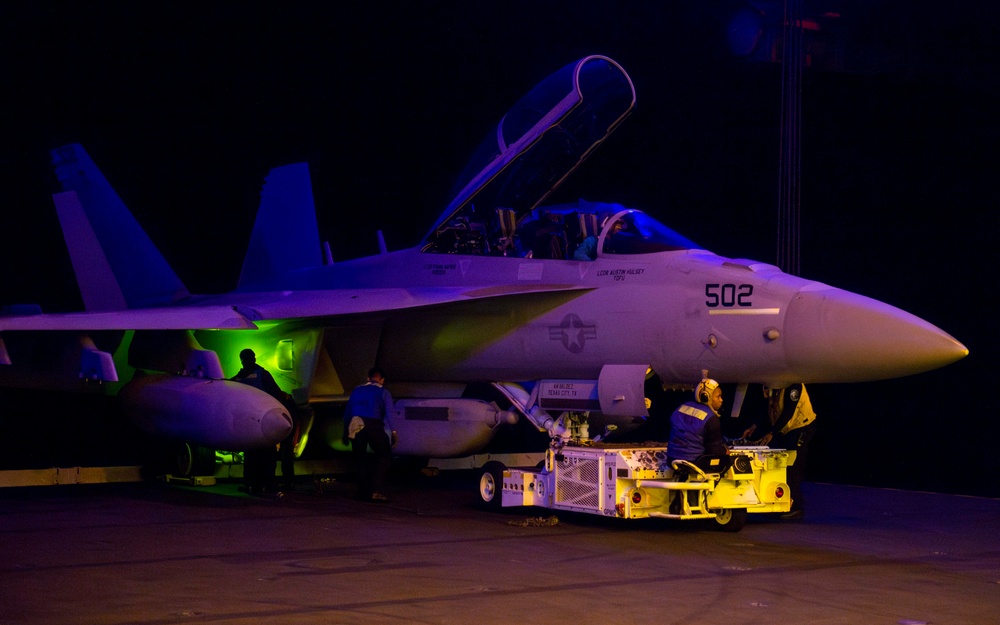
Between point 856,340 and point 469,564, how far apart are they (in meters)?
3.37

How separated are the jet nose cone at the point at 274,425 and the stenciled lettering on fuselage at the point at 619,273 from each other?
3.11 metres

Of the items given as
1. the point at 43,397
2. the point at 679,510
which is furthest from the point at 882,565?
the point at 43,397

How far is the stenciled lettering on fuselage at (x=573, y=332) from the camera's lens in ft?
31.8

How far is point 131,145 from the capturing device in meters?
17.3

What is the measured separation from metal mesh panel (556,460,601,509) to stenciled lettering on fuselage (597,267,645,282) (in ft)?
5.70

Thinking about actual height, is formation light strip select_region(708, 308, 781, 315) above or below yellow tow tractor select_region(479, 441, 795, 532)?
above

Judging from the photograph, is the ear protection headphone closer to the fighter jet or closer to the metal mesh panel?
the fighter jet

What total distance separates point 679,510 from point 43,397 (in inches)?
579

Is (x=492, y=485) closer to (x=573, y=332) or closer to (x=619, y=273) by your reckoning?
(x=573, y=332)

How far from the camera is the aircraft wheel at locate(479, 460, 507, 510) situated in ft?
32.5

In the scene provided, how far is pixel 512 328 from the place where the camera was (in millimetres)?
10305

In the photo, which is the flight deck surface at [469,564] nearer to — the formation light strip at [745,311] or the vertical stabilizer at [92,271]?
the formation light strip at [745,311]

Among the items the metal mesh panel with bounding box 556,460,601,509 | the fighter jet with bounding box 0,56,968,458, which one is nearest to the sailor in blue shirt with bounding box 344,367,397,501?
the fighter jet with bounding box 0,56,968,458

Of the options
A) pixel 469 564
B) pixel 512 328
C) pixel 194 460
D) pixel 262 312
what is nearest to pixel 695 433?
pixel 469 564
